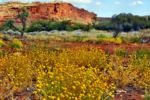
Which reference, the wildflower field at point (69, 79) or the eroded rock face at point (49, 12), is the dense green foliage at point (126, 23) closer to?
the eroded rock face at point (49, 12)

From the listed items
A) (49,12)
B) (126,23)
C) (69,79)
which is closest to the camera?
(69,79)

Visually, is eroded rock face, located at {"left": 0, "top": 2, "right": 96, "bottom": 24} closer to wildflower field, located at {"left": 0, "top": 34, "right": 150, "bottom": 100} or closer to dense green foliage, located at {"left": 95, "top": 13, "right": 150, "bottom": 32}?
dense green foliage, located at {"left": 95, "top": 13, "right": 150, "bottom": 32}

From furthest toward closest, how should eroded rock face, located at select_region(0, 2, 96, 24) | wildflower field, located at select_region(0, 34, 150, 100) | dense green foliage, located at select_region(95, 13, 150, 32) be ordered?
eroded rock face, located at select_region(0, 2, 96, 24) < dense green foliage, located at select_region(95, 13, 150, 32) < wildflower field, located at select_region(0, 34, 150, 100)

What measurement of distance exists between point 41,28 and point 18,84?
52.7 meters

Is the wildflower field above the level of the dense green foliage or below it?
above

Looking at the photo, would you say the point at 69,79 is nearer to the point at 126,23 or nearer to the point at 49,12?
the point at 126,23

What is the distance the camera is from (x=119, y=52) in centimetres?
1973

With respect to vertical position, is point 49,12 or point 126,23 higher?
point 126,23

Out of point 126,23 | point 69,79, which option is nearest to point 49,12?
point 126,23

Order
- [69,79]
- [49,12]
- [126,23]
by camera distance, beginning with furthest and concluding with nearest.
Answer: [49,12]
[126,23]
[69,79]

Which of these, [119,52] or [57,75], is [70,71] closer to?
[57,75]

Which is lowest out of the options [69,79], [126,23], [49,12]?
[49,12]

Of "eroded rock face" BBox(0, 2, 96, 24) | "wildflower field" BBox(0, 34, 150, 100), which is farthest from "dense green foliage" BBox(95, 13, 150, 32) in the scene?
"wildflower field" BBox(0, 34, 150, 100)

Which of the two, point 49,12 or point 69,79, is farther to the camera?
point 49,12
